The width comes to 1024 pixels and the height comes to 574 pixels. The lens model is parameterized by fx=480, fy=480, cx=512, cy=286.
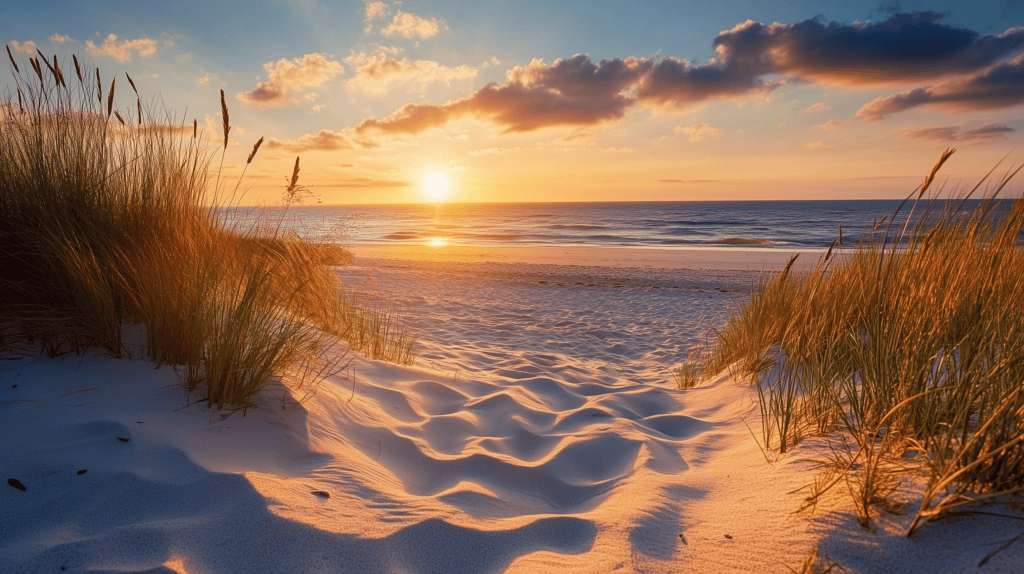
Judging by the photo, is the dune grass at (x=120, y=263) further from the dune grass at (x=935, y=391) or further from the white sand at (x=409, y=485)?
the dune grass at (x=935, y=391)

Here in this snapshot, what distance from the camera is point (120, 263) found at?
2688 mm

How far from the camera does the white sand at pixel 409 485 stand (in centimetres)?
142

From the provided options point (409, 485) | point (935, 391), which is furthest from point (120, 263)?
point (935, 391)

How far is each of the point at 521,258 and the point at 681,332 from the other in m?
11.2

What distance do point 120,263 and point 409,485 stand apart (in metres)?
2.08

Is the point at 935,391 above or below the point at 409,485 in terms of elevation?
above

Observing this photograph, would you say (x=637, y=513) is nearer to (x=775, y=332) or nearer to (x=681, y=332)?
(x=775, y=332)

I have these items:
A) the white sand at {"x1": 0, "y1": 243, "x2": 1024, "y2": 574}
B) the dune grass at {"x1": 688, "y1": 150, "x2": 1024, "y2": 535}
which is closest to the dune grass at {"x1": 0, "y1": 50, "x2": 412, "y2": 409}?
the white sand at {"x1": 0, "y1": 243, "x2": 1024, "y2": 574}

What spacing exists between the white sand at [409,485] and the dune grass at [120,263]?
17cm

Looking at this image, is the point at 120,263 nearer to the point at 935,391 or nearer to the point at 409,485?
the point at 409,485

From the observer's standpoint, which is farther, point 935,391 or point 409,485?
point 409,485

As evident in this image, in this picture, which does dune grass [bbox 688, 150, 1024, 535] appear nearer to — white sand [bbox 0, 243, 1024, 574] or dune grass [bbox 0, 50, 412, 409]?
white sand [bbox 0, 243, 1024, 574]

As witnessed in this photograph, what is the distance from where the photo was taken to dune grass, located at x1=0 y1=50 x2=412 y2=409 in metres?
2.42

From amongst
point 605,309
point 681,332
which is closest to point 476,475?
point 681,332
